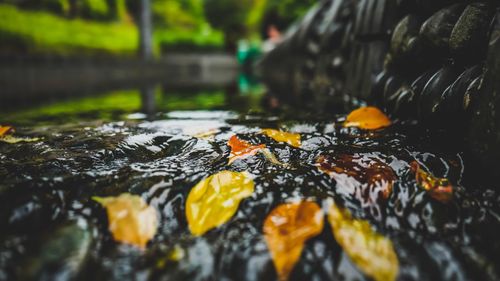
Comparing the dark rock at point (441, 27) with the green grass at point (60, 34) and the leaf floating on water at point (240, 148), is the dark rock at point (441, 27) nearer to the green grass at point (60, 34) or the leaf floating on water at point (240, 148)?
the leaf floating on water at point (240, 148)

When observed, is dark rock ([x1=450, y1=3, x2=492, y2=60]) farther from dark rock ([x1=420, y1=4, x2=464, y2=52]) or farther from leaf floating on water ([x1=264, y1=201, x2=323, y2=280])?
leaf floating on water ([x1=264, y1=201, x2=323, y2=280])

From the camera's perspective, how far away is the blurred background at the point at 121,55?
3.42 metres

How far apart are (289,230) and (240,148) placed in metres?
0.38

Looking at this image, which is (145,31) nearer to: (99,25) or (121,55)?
(121,55)

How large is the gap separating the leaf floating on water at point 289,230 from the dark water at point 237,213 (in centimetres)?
1

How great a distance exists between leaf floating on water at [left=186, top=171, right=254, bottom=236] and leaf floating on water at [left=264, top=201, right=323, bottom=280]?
0.28 feet

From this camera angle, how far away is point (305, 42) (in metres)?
4.56

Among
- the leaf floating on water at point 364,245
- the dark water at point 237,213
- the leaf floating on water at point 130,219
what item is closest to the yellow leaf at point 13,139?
the dark water at point 237,213

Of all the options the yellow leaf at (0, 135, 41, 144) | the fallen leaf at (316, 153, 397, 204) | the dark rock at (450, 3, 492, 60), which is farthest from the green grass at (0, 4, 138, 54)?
the dark rock at (450, 3, 492, 60)

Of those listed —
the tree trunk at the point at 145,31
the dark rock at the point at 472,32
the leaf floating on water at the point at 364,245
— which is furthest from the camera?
the tree trunk at the point at 145,31

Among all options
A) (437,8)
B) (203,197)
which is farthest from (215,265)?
(437,8)

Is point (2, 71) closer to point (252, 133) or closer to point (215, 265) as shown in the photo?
point (252, 133)

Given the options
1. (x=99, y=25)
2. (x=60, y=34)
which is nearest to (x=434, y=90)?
(x=60, y=34)

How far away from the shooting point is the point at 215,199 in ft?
2.37
